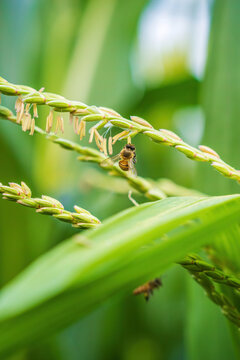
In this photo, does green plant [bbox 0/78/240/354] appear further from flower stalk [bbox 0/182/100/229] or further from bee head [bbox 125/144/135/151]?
bee head [bbox 125/144/135/151]

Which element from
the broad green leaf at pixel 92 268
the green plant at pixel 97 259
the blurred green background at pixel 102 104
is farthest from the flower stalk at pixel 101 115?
the blurred green background at pixel 102 104

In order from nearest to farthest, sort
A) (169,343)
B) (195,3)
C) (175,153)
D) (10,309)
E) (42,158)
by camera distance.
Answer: (10,309) < (169,343) < (42,158) < (195,3) < (175,153)

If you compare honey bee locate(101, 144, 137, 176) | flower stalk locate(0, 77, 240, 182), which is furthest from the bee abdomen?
flower stalk locate(0, 77, 240, 182)

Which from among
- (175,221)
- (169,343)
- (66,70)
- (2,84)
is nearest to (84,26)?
(66,70)

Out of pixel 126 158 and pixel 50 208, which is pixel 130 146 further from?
pixel 50 208

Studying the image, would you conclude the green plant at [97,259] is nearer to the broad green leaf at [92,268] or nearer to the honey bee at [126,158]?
the broad green leaf at [92,268]

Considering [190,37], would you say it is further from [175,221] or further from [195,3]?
[175,221]
